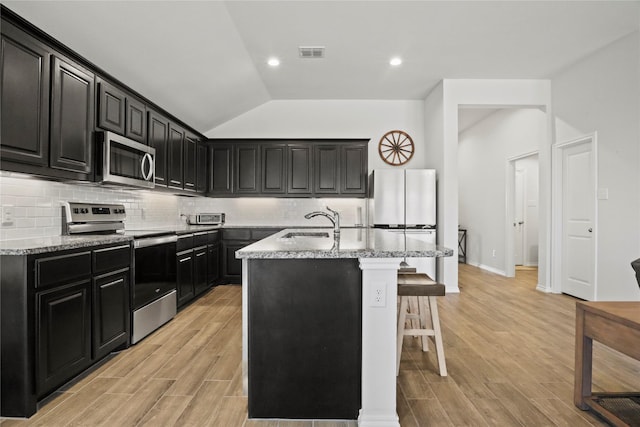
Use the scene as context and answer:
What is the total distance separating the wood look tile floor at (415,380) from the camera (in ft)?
6.18

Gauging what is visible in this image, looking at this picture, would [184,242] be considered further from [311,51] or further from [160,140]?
[311,51]

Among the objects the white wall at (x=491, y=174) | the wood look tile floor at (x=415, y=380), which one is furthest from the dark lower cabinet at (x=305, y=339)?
the white wall at (x=491, y=174)

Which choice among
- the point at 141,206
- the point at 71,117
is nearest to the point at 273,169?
the point at 141,206

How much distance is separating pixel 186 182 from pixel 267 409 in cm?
368

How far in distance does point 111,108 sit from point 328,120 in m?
3.59

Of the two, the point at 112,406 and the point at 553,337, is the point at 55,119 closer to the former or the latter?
the point at 112,406

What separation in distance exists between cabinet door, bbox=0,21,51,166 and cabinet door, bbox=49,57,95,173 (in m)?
0.07

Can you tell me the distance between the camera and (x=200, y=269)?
451cm

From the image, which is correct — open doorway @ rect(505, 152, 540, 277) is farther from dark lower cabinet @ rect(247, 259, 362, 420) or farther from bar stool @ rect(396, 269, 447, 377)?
dark lower cabinet @ rect(247, 259, 362, 420)

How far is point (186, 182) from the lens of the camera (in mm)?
4832

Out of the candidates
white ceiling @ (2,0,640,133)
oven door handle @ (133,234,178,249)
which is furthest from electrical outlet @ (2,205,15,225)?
white ceiling @ (2,0,640,133)

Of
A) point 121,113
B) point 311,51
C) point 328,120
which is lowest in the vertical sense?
point 121,113

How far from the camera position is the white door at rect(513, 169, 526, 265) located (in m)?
7.43

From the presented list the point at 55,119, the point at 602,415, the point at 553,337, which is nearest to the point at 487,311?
the point at 553,337
